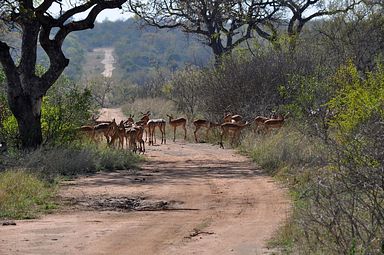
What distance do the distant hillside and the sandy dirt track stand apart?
92201 mm

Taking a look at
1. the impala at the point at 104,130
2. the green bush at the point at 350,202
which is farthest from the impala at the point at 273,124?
the green bush at the point at 350,202

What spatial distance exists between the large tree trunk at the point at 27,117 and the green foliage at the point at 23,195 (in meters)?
5.45

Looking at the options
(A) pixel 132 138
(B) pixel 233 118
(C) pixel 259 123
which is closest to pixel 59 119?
(A) pixel 132 138

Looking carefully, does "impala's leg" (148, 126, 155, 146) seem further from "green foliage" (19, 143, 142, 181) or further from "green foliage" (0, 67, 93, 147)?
"green foliage" (19, 143, 142, 181)

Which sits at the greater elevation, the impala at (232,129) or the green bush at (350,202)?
the green bush at (350,202)

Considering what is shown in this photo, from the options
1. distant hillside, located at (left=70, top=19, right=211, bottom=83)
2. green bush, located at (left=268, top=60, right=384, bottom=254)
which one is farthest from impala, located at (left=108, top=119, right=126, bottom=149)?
distant hillside, located at (left=70, top=19, right=211, bottom=83)

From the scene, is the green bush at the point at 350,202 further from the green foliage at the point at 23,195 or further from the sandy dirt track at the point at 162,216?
the green foliage at the point at 23,195

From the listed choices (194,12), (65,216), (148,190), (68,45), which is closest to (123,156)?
(148,190)

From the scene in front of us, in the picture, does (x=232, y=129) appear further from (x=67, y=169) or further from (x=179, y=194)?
(x=179, y=194)

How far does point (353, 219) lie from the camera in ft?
27.5

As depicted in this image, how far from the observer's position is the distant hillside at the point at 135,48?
12300 cm

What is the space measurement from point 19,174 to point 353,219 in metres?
9.18

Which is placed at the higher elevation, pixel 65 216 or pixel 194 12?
pixel 194 12

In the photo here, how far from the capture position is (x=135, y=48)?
487 feet
